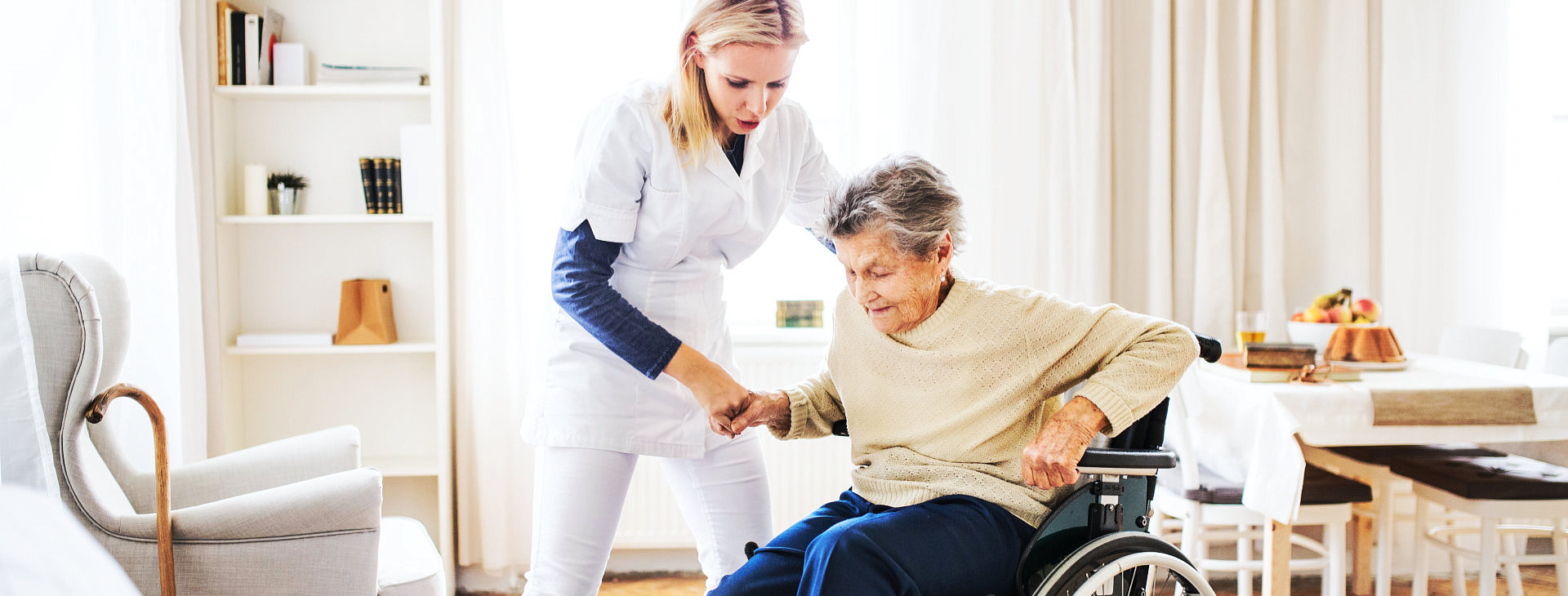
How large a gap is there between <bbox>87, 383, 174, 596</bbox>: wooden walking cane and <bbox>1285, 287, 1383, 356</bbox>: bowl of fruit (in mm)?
2477

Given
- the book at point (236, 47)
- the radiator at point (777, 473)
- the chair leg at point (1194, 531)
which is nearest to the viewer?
the chair leg at point (1194, 531)

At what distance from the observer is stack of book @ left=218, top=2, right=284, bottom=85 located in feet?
8.95

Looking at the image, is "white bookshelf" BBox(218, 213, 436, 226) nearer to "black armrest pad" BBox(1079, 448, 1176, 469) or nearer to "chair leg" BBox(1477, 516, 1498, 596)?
"black armrest pad" BBox(1079, 448, 1176, 469)

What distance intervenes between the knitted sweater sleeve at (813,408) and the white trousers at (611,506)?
8 cm

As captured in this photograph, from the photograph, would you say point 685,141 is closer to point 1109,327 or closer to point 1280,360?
point 1109,327

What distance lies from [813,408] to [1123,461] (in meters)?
0.49

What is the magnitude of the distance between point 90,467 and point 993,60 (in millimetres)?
2337

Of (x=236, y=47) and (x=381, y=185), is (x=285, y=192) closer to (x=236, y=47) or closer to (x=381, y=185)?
(x=381, y=185)

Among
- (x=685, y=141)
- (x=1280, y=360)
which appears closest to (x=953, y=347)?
(x=685, y=141)

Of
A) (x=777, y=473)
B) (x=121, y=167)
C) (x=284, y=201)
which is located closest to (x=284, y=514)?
(x=121, y=167)

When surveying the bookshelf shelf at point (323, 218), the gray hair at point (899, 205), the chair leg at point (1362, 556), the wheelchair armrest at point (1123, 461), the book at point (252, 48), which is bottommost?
the chair leg at point (1362, 556)

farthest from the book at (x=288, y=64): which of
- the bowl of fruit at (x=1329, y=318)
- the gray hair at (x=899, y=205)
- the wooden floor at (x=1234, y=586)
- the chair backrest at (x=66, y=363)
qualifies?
the bowl of fruit at (x=1329, y=318)

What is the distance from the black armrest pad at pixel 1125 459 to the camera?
132cm

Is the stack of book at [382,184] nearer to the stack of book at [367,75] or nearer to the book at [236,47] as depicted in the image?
the stack of book at [367,75]
